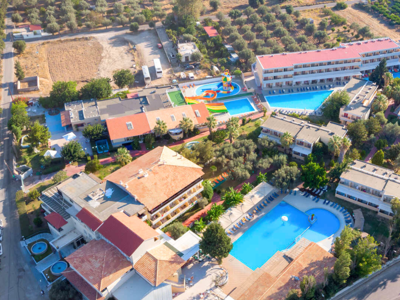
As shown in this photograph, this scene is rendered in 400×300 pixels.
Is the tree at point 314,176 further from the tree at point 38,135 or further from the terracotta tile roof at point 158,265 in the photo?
the tree at point 38,135

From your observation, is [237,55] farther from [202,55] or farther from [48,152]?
[48,152]

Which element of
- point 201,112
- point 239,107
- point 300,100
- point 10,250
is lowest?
point 10,250

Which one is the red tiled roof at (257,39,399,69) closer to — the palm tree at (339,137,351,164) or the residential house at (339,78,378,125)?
the residential house at (339,78,378,125)

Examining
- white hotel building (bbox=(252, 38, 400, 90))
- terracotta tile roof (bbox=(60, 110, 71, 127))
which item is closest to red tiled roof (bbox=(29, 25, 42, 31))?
terracotta tile roof (bbox=(60, 110, 71, 127))

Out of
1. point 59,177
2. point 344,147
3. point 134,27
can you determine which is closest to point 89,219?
point 59,177

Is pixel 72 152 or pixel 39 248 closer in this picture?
pixel 39 248

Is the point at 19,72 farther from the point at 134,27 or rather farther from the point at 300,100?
the point at 300,100
